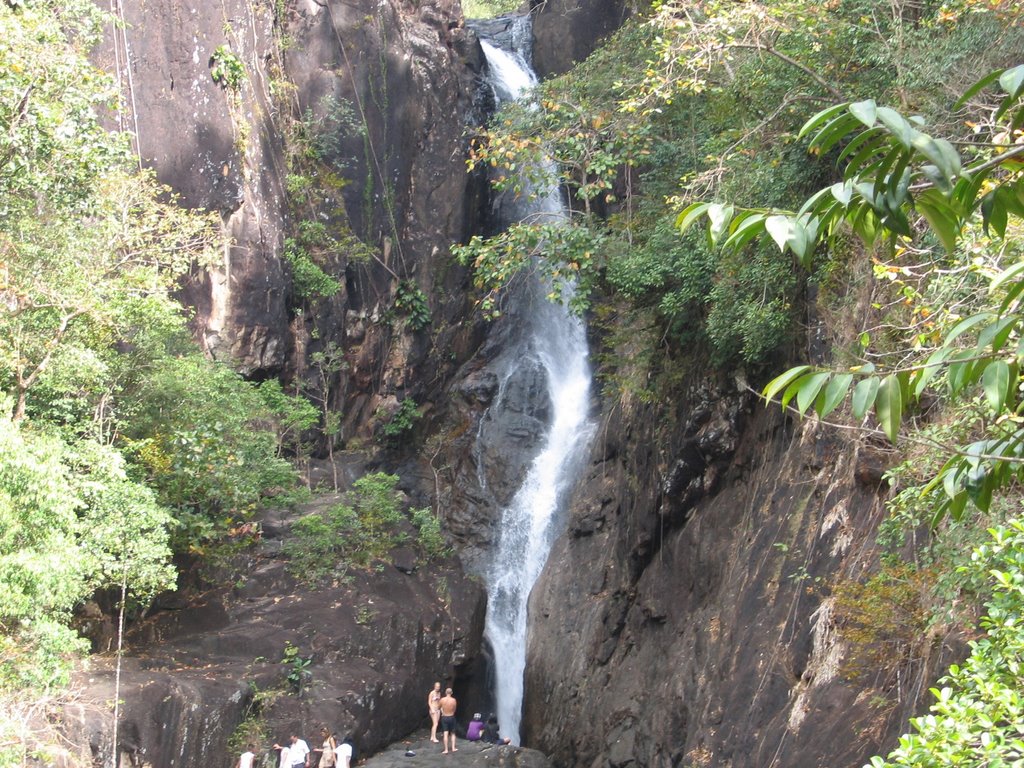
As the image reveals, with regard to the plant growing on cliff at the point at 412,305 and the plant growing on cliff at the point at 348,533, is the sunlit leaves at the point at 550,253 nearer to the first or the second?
the plant growing on cliff at the point at 348,533

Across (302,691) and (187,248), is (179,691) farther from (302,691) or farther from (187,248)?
(187,248)

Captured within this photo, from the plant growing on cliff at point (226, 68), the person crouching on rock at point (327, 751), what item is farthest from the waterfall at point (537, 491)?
the plant growing on cliff at point (226, 68)

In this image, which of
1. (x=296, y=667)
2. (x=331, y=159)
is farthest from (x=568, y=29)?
(x=296, y=667)

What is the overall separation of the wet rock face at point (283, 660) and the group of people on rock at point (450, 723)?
66 cm

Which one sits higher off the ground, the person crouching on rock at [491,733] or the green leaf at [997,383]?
the green leaf at [997,383]

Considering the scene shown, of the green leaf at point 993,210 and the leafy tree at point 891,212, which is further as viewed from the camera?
the green leaf at point 993,210

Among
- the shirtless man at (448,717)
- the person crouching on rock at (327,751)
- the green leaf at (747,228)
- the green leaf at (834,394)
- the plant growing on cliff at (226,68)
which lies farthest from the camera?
the plant growing on cliff at (226,68)

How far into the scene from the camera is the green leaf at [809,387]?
2.77 meters

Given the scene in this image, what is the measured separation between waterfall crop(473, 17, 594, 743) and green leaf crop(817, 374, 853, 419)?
1645 centimetres

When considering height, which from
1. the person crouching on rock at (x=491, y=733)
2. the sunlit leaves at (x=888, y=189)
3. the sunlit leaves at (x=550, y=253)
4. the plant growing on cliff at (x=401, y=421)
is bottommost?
the person crouching on rock at (x=491, y=733)

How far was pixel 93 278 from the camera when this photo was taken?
511 inches

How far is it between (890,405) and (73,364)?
11909 mm

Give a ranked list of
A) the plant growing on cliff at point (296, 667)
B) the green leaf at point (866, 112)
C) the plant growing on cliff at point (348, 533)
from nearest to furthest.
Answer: the green leaf at point (866, 112) → the plant growing on cliff at point (296, 667) → the plant growing on cliff at point (348, 533)

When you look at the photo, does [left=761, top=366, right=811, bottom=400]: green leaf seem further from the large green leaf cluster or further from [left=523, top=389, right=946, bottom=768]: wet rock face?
[left=523, top=389, right=946, bottom=768]: wet rock face
